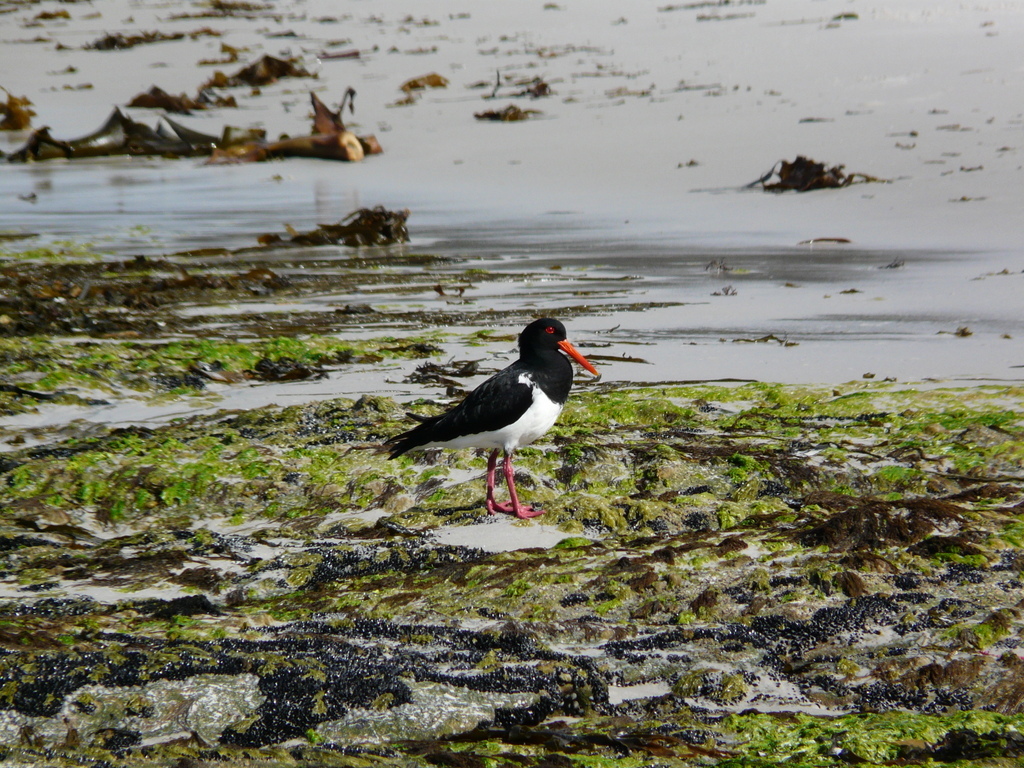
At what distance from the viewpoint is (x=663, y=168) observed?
38.0 feet

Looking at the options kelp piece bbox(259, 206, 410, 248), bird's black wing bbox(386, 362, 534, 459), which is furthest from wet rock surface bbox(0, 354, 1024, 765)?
kelp piece bbox(259, 206, 410, 248)

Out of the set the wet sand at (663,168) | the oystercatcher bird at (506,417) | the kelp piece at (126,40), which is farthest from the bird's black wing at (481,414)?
the kelp piece at (126,40)

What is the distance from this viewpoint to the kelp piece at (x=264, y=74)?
16.7 m

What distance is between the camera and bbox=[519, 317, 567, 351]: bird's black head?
4.77 m

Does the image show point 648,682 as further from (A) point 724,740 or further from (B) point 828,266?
(B) point 828,266

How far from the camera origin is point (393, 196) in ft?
38.0

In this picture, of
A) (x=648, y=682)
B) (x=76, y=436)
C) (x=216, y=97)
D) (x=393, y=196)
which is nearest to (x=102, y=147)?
(x=216, y=97)

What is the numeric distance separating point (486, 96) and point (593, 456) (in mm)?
10960

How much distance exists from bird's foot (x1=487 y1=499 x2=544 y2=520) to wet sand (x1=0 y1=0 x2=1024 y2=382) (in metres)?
1.80

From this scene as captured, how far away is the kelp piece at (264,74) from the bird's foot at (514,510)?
13788 mm

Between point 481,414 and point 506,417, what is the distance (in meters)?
0.11

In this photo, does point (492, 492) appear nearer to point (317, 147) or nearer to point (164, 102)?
point (317, 147)

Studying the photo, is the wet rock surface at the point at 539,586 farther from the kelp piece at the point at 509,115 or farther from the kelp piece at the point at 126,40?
the kelp piece at the point at 126,40

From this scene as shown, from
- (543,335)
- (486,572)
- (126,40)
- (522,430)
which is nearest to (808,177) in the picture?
(543,335)
